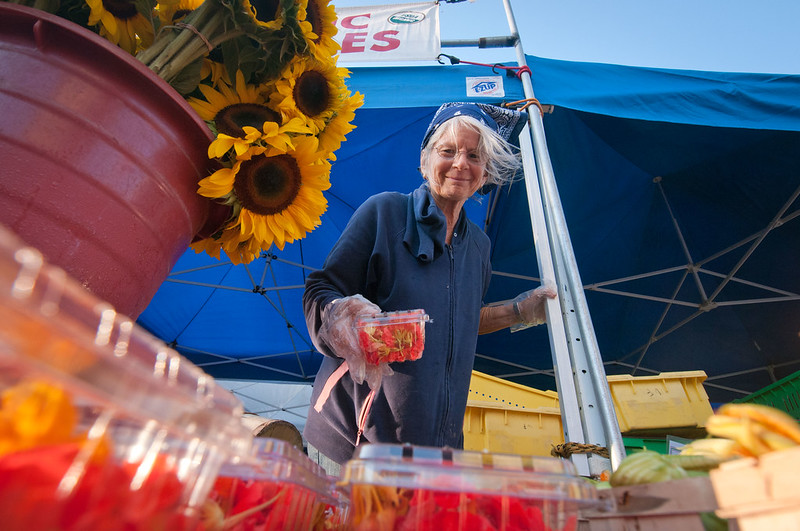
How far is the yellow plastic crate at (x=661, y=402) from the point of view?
247cm

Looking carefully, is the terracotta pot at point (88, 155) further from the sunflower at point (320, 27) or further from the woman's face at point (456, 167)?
the woman's face at point (456, 167)

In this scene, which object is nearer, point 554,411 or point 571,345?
point 571,345

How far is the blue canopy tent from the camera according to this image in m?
3.05

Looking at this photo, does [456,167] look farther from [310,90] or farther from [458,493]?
[458,493]

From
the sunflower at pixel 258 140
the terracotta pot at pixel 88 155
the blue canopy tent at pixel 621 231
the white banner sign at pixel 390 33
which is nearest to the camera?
the terracotta pot at pixel 88 155

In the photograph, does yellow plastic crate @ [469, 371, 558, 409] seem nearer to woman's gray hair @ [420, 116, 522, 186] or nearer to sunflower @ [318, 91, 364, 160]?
woman's gray hair @ [420, 116, 522, 186]

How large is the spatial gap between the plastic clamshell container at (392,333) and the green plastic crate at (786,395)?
10.1 feet

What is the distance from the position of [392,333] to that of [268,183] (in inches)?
15.7

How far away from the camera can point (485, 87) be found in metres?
2.91

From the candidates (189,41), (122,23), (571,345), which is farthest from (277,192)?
(571,345)

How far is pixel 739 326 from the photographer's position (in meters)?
4.76

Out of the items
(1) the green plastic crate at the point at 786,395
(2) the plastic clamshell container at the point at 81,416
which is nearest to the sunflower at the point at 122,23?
(2) the plastic clamshell container at the point at 81,416

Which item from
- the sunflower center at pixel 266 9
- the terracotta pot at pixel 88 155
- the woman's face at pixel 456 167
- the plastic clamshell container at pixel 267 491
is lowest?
the plastic clamshell container at pixel 267 491

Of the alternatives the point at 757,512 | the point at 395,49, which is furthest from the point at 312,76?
the point at 395,49
